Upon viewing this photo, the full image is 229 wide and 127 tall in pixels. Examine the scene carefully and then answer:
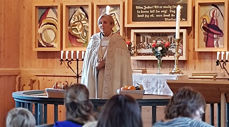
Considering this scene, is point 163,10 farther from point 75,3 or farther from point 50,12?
point 50,12

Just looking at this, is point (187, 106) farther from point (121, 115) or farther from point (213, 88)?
point (213, 88)

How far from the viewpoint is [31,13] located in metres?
8.08

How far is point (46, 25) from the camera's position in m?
7.91

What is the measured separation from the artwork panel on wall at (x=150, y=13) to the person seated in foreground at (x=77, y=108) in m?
4.75

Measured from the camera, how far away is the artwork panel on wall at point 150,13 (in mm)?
7344

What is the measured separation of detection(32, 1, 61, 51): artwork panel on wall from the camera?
25.7 feet

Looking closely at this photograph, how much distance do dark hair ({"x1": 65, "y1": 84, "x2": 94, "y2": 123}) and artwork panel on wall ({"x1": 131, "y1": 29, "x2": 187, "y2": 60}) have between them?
4636 millimetres

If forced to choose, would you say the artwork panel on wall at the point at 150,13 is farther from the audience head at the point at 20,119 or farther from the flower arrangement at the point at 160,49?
the audience head at the point at 20,119

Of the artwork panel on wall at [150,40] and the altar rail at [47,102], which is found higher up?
the artwork panel on wall at [150,40]

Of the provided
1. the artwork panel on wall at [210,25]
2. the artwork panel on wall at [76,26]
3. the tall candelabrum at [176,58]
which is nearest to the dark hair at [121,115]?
the tall candelabrum at [176,58]

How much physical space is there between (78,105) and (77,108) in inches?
0.7

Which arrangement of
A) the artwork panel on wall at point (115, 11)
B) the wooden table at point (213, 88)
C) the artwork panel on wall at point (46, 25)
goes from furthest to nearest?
1. the artwork panel on wall at point (46, 25)
2. the artwork panel on wall at point (115, 11)
3. the wooden table at point (213, 88)

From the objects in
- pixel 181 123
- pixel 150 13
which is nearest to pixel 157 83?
pixel 150 13

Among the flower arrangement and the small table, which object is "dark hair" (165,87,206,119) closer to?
the small table
